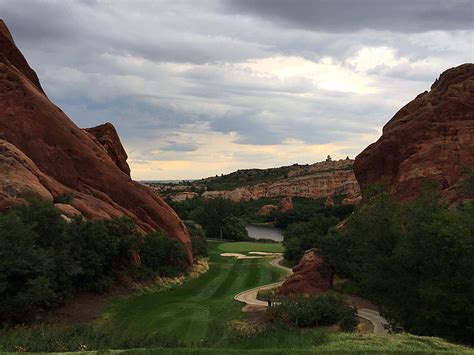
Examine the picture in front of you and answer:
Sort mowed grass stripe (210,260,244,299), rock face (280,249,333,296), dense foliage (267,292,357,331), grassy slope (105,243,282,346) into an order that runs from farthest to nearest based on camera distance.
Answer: mowed grass stripe (210,260,244,299) → rock face (280,249,333,296) → grassy slope (105,243,282,346) → dense foliage (267,292,357,331)

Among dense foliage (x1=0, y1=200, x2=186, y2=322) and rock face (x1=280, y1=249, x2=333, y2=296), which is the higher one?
dense foliage (x1=0, y1=200, x2=186, y2=322)

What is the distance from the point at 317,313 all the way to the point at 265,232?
9125cm

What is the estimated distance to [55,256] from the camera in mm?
27406

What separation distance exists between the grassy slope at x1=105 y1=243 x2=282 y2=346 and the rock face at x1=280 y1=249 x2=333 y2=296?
15.5ft

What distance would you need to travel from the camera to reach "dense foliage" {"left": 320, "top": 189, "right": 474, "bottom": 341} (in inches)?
654

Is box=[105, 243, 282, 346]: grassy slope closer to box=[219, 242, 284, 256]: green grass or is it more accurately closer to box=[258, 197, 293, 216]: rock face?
box=[219, 242, 284, 256]: green grass

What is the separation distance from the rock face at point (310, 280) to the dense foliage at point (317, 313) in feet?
32.7

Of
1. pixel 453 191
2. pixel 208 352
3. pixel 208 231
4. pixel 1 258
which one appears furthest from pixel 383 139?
pixel 208 231

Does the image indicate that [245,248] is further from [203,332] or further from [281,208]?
[281,208]

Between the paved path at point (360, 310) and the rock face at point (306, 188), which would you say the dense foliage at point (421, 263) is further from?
the rock face at point (306, 188)

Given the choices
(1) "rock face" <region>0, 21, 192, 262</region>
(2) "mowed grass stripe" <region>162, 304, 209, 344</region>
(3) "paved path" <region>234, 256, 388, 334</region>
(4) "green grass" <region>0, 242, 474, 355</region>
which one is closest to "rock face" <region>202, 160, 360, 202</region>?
(4) "green grass" <region>0, 242, 474, 355</region>

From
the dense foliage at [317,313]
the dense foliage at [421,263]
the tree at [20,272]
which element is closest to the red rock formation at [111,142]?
the tree at [20,272]

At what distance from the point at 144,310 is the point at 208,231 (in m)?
67.7

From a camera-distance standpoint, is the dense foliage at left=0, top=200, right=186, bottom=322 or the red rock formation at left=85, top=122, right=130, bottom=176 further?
the red rock formation at left=85, top=122, right=130, bottom=176
